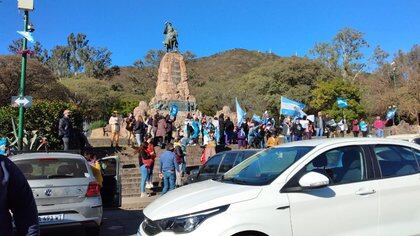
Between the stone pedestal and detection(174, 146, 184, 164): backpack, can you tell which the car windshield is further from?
the stone pedestal

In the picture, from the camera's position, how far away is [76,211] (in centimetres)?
739

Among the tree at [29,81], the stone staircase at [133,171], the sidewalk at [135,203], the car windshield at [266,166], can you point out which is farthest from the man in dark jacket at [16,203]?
the tree at [29,81]

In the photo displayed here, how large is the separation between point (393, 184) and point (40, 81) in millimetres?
47096

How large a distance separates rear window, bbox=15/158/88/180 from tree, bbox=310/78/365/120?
53.7 m

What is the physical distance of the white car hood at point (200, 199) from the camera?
4451 mm

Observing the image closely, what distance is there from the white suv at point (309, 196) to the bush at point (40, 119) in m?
14.2

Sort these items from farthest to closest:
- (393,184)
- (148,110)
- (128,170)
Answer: (148,110)
(128,170)
(393,184)

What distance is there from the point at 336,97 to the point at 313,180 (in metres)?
57.9

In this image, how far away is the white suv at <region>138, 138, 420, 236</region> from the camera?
443 cm

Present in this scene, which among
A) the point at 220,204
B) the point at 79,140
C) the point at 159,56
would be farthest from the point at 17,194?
the point at 159,56

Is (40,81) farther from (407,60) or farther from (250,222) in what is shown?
(250,222)

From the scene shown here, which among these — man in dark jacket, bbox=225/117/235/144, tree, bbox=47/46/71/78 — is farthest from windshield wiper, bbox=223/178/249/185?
tree, bbox=47/46/71/78

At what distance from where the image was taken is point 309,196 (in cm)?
475

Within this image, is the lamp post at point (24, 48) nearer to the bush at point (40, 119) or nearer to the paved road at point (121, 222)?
the paved road at point (121, 222)
